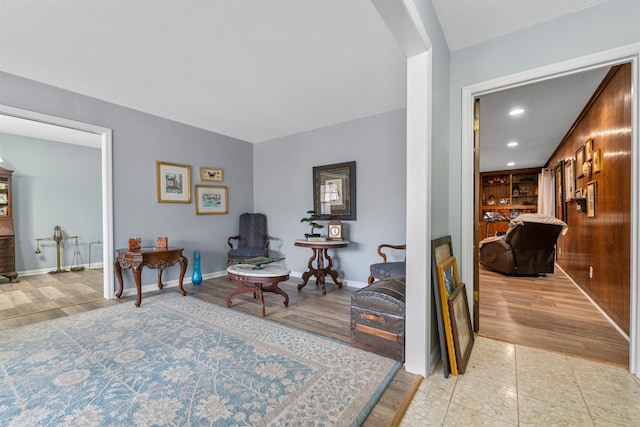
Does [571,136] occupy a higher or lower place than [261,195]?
higher

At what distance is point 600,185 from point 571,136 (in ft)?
7.39

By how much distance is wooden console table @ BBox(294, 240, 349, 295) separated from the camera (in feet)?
12.3

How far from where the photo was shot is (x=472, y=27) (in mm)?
2086

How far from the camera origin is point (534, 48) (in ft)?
6.75

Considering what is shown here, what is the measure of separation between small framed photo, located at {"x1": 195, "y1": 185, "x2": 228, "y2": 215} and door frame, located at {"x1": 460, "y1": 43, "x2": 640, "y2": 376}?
379 cm

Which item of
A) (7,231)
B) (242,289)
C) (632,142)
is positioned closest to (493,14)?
(632,142)

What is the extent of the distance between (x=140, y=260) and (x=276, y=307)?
64.5 inches

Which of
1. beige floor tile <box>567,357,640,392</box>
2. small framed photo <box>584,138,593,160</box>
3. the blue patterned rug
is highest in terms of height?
small framed photo <box>584,138,593,160</box>

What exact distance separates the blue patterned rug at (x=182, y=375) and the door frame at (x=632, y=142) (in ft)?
4.07

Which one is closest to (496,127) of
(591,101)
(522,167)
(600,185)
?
(591,101)

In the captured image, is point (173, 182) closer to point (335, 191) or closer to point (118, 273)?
point (118, 273)

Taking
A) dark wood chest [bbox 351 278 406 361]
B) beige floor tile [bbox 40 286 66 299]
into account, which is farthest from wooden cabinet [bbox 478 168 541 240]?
beige floor tile [bbox 40 286 66 299]

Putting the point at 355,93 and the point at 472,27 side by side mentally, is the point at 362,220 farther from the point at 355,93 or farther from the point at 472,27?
the point at 472,27

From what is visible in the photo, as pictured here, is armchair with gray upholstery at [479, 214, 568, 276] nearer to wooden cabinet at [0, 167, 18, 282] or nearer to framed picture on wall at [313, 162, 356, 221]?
framed picture on wall at [313, 162, 356, 221]
